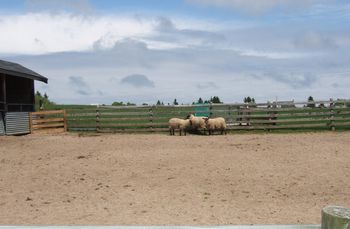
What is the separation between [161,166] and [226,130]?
1094 centimetres

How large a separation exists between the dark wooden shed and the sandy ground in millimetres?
6395

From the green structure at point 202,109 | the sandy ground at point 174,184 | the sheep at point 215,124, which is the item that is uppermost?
the green structure at point 202,109

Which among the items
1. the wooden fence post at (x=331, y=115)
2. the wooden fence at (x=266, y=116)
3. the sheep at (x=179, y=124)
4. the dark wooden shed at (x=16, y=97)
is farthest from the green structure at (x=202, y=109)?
the dark wooden shed at (x=16, y=97)

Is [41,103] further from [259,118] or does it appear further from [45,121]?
[259,118]

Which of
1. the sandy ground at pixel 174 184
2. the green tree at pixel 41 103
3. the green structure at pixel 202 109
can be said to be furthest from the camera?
the green tree at pixel 41 103

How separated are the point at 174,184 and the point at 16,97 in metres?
18.1

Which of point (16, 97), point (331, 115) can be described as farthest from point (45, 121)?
point (331, 115)

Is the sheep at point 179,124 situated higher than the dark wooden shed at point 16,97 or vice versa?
the dark wooden shed at point 16,97

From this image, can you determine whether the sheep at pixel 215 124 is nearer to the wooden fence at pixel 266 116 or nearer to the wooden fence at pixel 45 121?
the wooden fence at pixel 266 116

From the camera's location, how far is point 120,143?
15305 millimetres

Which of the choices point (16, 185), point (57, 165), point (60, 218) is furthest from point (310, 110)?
point (60, 218)

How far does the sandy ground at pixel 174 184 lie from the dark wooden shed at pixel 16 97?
6.40m

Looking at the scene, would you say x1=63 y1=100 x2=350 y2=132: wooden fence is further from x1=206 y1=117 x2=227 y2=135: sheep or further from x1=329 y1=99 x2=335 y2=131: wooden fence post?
x1=206 y1=117 x2=227 y2=135: sheep

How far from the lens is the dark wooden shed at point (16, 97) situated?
20.2m
